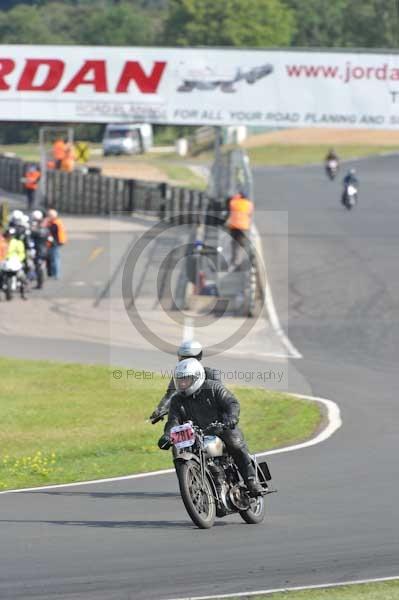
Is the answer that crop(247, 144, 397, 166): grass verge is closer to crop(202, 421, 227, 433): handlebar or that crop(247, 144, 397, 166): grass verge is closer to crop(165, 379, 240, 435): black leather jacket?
crop(165, 379, 240, 435): black leather jacket

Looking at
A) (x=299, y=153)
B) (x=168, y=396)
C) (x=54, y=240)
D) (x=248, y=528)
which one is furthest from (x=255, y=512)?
(x=299, y=153)

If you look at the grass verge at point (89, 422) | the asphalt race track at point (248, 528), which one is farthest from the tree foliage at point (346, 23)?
the grass verge at point (89, 422)

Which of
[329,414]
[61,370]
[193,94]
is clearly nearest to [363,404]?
[329,414]

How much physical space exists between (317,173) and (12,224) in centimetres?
3423

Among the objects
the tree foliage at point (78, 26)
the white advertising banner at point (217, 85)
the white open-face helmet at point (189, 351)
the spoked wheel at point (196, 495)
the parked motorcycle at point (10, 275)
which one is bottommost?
the parked motorcycle at point (10, 275)

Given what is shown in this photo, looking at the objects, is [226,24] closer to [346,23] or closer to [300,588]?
[346,23]

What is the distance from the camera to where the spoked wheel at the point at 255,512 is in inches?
400

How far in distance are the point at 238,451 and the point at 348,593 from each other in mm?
2501

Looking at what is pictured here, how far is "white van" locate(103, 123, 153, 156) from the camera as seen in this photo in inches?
2761

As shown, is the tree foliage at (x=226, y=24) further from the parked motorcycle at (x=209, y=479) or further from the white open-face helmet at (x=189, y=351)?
the parked motorcycle at (x=209, y=479)

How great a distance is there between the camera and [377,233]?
38.2 m

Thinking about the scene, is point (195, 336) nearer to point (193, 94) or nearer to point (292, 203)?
point (193, 94)

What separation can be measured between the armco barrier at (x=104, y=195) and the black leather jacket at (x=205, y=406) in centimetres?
3165

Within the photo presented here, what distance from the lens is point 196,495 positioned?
965cm
